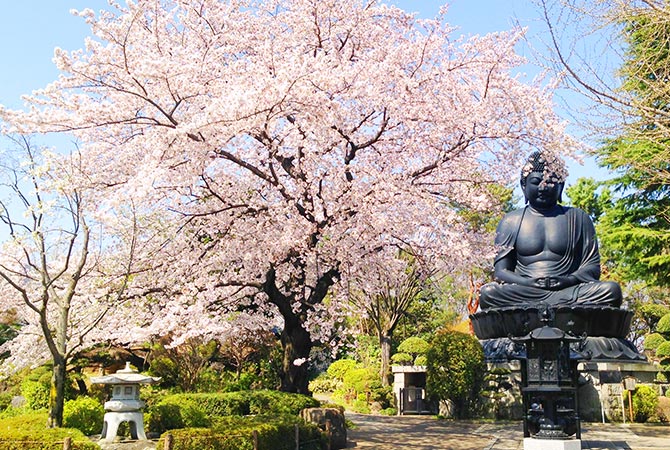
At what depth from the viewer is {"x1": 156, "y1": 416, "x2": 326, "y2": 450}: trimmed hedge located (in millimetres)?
8656

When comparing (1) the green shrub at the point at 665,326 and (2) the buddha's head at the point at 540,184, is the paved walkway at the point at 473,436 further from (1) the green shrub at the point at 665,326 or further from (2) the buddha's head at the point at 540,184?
(1) the green shrub at the point at 665,326

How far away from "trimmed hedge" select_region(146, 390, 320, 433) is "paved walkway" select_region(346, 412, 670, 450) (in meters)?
1.46

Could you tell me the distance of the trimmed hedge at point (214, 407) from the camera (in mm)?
11625

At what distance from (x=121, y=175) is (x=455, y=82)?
21.7ft

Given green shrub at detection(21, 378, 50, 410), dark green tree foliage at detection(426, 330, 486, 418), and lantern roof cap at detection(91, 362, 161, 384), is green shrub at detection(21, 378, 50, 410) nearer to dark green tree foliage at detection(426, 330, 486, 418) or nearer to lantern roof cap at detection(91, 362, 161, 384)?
lantern roof cap at detection(91, 362, 161, 384)

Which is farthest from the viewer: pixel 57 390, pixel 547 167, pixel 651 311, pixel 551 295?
pixel 651 311

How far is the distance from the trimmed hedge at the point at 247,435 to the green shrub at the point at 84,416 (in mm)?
4572

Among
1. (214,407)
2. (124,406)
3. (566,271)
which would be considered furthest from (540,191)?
(124,406)

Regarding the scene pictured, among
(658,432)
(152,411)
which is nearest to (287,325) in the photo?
(152,411)

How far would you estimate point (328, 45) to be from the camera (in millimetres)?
11922

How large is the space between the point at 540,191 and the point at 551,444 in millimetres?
8854

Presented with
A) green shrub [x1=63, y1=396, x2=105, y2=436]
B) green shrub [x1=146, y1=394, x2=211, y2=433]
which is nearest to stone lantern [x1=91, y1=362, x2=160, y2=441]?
green shrub [x1=146, y1=394, x2=211, y2=433]

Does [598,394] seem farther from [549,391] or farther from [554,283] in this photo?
[549,391]

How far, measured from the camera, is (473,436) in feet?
41.1
